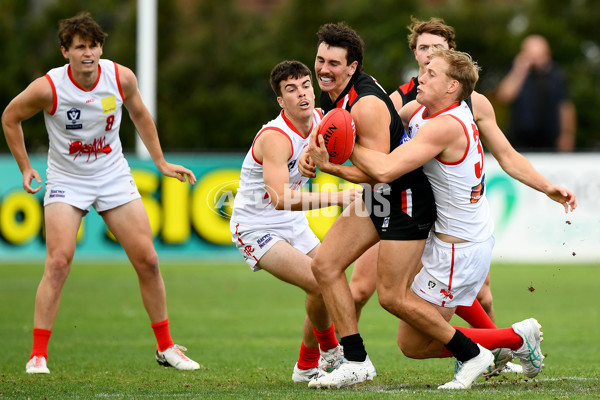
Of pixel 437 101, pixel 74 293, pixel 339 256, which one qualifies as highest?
pixel 437 101

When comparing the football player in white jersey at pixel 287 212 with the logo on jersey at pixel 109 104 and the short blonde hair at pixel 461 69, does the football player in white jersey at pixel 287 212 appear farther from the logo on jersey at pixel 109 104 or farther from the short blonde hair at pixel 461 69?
the logo on jersey at pixel 109 104

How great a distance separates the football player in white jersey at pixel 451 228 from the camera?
5973 millimetres

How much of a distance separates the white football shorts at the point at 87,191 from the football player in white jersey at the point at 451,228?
2254 mm

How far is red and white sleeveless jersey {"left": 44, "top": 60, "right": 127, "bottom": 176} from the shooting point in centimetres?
732

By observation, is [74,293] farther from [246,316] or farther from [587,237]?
[587,237]

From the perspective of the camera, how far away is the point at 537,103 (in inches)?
618

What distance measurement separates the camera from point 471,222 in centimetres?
618

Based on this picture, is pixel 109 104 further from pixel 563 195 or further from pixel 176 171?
pixel 563 195

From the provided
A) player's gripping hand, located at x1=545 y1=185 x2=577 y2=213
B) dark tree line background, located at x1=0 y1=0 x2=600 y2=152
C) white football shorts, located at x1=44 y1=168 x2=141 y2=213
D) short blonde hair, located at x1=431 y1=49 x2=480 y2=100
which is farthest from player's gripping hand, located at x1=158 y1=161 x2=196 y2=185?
dark tree line background, located at x1=0 y1=0 x2=600 y2=152

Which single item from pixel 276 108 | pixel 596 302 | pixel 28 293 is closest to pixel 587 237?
pixel 596 302

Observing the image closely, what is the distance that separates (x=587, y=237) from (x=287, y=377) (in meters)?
10.2

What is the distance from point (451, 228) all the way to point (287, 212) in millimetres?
1356

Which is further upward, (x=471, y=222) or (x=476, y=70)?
(x=476, y=70)

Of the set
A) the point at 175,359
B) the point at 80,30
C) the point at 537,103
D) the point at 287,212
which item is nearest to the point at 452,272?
the point at 287,212
